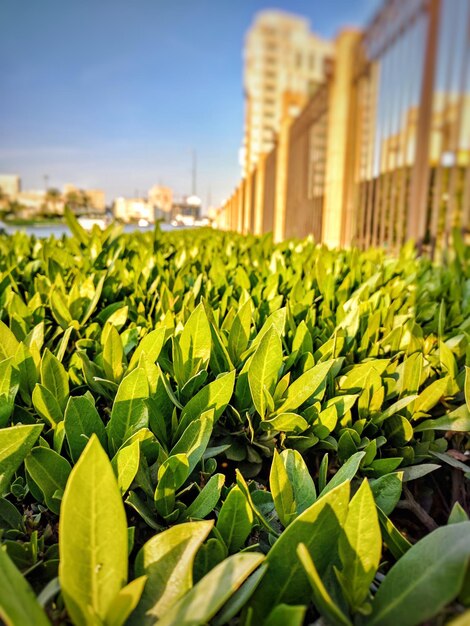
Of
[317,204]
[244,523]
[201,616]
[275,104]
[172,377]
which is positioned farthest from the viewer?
[275,104]

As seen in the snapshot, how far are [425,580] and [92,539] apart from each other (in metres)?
0.37

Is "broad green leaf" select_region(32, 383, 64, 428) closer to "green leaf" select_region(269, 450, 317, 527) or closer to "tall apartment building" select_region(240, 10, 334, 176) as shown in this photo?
"green leaf" select_region(269, 450, 317, 527)

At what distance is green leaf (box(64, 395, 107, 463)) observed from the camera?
885 millimetres

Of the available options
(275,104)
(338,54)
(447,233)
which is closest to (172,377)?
(447,233)

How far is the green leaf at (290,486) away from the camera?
2.52 feet

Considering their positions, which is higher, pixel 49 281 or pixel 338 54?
pixel 338 54

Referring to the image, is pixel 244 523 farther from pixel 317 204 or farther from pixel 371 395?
pixel 317 204

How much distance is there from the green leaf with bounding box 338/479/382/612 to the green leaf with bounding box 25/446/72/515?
0.44m

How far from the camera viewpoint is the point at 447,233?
5188mm

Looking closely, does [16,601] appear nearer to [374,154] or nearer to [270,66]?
[374,154]

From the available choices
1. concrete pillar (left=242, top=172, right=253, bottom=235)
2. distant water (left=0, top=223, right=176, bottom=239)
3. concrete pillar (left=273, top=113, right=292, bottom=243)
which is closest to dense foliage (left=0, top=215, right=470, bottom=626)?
distant water (left=0, top=223, right=176, bottom=239)

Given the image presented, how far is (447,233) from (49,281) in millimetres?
4242

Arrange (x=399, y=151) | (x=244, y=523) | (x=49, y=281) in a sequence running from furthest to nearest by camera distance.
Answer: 1. (x=399, y=151)
2. (x=49, y=281)
3. (x=244, y=523)

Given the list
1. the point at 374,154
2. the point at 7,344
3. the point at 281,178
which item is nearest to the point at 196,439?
the point at 7,344
